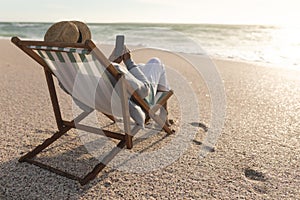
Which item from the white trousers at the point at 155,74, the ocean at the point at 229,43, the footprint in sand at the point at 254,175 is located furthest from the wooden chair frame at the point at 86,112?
the ocean at the point at 229,43

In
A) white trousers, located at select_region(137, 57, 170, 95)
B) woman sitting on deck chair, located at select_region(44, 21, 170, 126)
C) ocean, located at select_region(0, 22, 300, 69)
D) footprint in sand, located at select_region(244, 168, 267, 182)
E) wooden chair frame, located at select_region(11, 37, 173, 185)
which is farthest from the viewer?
ocean, located at select_region(0, 22, 300, 69)

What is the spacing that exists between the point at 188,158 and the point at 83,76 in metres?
1.14

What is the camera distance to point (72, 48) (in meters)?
1.93

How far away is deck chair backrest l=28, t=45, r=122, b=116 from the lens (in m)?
2.06

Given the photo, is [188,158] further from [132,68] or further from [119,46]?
[119,46]

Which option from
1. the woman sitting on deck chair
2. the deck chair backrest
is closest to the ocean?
the woman sitting on deck chair

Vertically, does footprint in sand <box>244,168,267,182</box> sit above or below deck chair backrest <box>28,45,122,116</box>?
below

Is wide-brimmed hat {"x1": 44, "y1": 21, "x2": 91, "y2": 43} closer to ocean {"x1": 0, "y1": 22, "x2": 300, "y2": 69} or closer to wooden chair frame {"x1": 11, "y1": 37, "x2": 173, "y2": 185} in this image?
wooden chair frame {"x1": 11, "y1": 37, "x2": 173, "y2": 185}

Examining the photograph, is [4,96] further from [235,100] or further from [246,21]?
[246,21]

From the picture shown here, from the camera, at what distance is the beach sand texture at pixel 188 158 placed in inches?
83.3

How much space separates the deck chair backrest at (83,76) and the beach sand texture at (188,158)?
56cm

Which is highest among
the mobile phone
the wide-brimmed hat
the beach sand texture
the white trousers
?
the wide-brimmed hat

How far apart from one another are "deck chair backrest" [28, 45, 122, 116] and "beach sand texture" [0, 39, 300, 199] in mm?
563

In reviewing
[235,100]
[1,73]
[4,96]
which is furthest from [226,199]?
[1,73]
